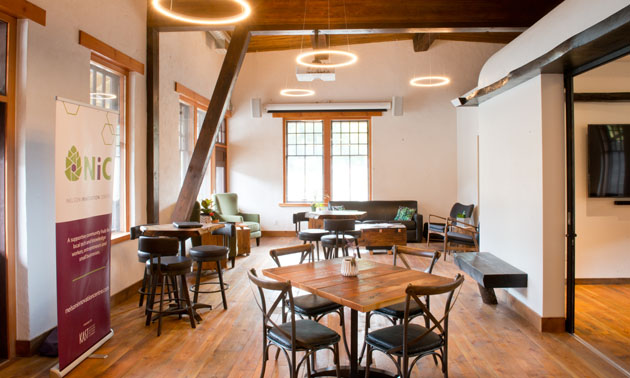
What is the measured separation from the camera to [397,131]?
1008cm

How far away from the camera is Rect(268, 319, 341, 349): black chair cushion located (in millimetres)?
2564

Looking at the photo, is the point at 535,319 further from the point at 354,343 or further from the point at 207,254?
the point at 207,254

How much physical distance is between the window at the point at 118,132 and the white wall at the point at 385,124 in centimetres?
501

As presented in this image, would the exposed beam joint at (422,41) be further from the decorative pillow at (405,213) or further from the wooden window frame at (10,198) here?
the wooden window frame at (10,198)

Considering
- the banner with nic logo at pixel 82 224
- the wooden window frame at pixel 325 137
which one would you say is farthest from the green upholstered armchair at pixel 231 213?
the banner with nic logo at pixel 82 224

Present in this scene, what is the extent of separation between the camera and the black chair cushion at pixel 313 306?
3.11 metres

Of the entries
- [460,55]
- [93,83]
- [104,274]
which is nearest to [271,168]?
[460,55]

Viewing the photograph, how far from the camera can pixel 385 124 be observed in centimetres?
1009

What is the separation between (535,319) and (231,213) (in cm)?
623

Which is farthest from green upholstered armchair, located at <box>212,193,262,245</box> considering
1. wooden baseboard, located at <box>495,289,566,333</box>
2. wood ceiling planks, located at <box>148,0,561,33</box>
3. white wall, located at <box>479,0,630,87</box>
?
white wall, located at <box>479,0,630,87</box>

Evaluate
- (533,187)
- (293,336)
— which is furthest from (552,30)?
(293,336)

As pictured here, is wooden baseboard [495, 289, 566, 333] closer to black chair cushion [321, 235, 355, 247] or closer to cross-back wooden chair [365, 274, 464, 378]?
cross-back wooden chair [365, 274, 464, 378]

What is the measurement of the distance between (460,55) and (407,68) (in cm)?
121

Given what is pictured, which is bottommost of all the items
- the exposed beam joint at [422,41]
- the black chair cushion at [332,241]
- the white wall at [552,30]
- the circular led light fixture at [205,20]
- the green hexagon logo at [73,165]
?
the black chair cushion at [332,241]
